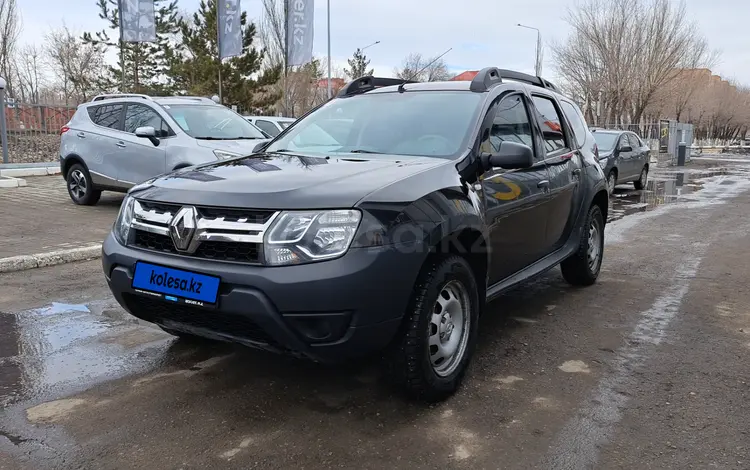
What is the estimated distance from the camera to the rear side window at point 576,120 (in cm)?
550

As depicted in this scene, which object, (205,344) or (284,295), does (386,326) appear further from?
(205,344)

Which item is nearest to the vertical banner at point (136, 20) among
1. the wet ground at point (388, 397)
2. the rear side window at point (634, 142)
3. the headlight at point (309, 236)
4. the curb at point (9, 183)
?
the curb at point (9, 183)

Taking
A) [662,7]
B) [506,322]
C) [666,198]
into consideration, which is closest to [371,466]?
[506,322]

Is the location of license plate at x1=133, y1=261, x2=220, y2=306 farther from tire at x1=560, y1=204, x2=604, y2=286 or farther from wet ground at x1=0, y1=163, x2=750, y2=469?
tire at x1=560, y1=204, x2=604, y2=286

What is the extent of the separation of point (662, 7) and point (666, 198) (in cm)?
2817

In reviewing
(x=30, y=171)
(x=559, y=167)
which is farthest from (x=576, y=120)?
(x=30, y=171)

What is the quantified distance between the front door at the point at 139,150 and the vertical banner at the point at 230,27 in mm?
13850

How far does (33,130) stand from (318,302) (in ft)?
46.7

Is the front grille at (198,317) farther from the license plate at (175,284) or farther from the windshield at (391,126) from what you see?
the windshield at (391,126)

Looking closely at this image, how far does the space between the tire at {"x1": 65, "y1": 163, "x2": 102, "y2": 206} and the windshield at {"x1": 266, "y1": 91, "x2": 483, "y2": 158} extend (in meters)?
6.82

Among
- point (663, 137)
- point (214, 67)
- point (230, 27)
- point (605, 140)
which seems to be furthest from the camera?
point (663, 137)

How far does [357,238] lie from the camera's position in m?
2.72

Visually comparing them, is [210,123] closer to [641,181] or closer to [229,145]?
[229,145]

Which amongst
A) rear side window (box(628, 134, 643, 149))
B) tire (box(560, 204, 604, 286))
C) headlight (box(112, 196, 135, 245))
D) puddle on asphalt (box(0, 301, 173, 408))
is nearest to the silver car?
puddle on asphalt (box(0, 301, 173, 408))
